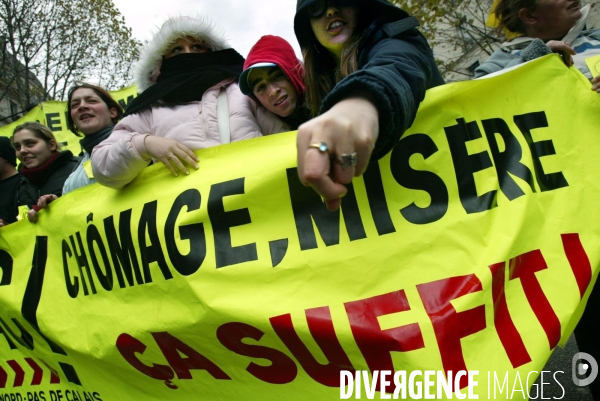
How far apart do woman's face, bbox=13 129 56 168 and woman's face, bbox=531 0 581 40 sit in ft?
10.1

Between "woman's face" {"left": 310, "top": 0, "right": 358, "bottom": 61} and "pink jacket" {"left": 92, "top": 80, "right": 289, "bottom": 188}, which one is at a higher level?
"woman's face" {"left": 310, "top": 0, "right": 358, "bottom": 61}

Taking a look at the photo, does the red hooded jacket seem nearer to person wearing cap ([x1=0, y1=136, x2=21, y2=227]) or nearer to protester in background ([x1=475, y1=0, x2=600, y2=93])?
protester in background ([x1=475, y1=0, x2=600, y2=93])

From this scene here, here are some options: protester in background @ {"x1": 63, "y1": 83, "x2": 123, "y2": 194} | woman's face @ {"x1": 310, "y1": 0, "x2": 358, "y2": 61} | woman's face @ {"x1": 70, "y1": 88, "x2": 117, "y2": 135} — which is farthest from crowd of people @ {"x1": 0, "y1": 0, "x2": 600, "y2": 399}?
woman's face @ {"x1": 70, "y1": 88, "x2": 117, "y2": 135}

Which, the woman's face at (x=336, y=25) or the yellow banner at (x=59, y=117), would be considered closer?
the woman's face at (x=336, y=25)

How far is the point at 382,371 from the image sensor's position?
152cm

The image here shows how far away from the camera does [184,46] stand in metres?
2.29

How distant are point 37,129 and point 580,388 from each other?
3725 mm

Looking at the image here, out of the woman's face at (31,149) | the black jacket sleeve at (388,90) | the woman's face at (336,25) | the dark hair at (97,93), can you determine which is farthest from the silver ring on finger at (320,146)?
the woman's face at (31,149)

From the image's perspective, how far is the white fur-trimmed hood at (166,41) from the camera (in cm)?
225

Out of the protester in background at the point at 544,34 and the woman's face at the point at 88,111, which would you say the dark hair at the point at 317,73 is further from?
the woman's face at the point at 88,111

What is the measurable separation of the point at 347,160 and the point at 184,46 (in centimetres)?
169

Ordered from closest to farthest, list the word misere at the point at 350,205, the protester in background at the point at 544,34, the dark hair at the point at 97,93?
the word misere at the point at 350,205
the protester in background at the point at 544,34
the dark hair at the point at 97,93

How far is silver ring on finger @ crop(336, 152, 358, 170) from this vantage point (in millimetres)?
857

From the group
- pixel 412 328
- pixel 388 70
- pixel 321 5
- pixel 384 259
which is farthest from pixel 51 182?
pixel 388 70
